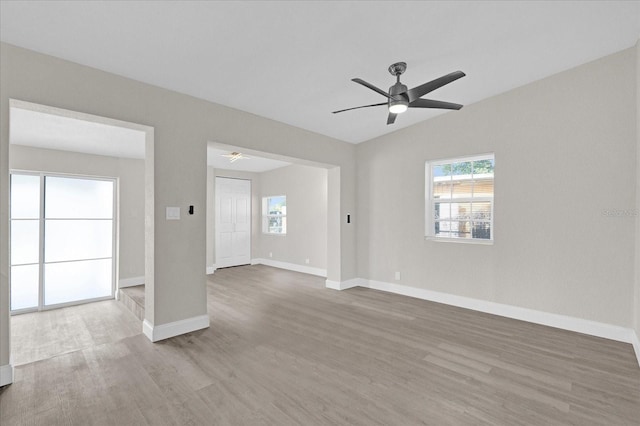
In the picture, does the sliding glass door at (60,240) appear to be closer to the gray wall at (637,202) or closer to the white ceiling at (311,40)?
the white ceiling at (311,40)

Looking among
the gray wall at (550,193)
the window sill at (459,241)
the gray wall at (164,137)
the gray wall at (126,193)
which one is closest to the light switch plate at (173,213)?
the gray wall at (164,137)

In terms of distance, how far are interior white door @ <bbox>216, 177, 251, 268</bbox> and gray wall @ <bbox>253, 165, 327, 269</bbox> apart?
447 mm

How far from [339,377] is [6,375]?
8.61 feet

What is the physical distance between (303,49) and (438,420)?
10.1 feet

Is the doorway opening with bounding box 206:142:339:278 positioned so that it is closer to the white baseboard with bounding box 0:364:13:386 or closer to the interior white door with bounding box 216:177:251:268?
the interior white door with bounding box 216:177:251:268

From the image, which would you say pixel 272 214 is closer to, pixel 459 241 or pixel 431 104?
pixel 459 241

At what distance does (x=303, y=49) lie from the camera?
2701 millimetres

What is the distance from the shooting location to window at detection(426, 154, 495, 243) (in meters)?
4.23

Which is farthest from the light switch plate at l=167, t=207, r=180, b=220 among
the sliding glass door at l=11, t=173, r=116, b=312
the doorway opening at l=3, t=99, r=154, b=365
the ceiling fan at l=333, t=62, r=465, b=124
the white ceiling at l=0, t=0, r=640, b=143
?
the sliding glass door at l=11, t=173, r=116, b=312

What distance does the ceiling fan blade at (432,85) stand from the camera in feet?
8.25

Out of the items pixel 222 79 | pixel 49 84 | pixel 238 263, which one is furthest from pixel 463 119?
pixel 238 263

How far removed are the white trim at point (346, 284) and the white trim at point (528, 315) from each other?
633 mm

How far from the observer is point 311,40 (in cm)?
259

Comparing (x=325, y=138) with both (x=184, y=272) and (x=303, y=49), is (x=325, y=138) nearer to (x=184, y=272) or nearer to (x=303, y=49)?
(x=303, y=49)
